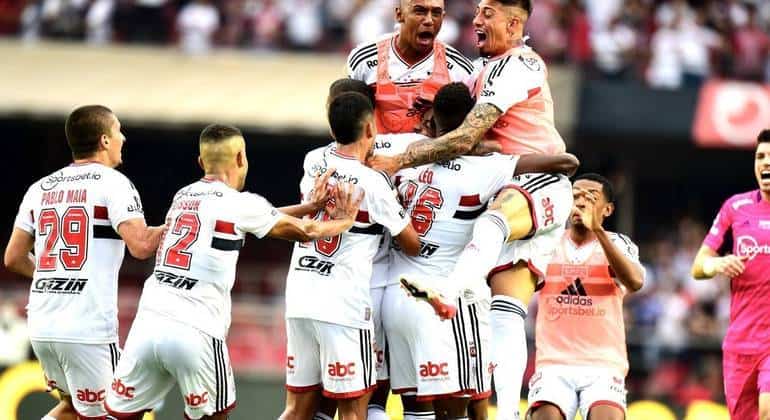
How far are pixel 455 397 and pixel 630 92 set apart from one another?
14176 millimetres

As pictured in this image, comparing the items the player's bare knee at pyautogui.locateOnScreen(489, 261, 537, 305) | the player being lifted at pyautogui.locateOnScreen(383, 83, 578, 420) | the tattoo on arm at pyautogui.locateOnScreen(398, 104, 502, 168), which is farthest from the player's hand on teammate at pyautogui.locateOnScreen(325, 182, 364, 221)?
the player's bare knee at pyautogui.locateOnScreen(489, 261, 537, 305)

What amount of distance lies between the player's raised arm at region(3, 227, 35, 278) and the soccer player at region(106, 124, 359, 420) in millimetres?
1083

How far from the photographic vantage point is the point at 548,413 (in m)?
11.3

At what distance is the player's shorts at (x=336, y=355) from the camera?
987 centimetres

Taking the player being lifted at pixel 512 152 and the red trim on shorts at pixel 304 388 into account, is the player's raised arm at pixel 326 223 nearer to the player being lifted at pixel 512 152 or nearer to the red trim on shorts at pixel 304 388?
the player being lifted at pixel 512 152

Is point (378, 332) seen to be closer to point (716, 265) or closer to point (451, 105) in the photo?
point (451, 105)

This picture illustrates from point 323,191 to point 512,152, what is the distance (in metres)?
Result: 1.46

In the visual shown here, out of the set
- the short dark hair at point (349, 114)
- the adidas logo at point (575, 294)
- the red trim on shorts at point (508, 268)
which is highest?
the short dark hair at point (349, 114)

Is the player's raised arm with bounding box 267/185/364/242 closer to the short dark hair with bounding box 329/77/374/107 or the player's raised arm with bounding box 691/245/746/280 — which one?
the short dark hair with bounding box 329/77/374/107

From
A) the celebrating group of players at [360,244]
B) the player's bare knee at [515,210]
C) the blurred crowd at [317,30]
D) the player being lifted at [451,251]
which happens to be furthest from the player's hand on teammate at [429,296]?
the blurred crowd at [317,30]

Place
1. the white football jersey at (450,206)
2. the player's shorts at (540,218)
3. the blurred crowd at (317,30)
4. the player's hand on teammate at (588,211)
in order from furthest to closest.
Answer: the blurred crowd at (317,30), the player's hand on teammate at (588,211), the player's shorts at (540,218), the white football jersey at (450,206)

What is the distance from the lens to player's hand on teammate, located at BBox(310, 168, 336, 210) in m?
9.86

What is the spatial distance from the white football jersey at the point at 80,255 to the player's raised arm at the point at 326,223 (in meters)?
0.97

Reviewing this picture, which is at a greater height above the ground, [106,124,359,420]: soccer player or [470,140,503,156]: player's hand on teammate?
[470,140,503,156]: player's hand on teammate
